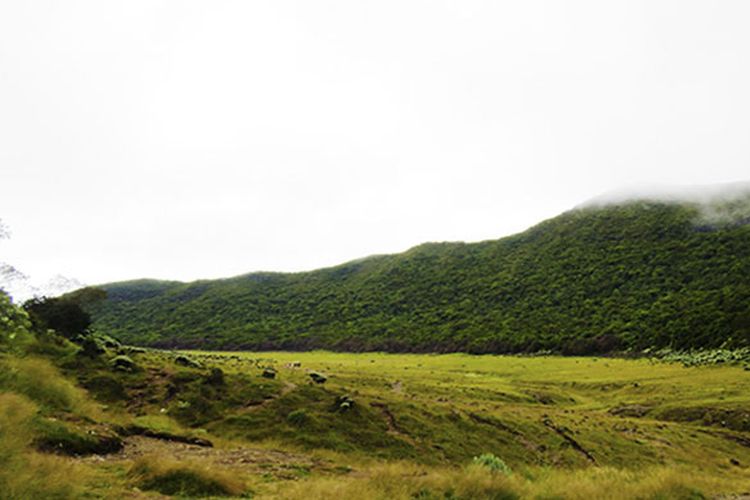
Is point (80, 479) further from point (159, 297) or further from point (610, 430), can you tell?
point (159, 297)

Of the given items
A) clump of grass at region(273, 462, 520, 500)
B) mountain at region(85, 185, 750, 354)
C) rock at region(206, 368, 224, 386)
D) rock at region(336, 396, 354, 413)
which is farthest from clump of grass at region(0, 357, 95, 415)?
mountain at region(85, 185, 750, 354)

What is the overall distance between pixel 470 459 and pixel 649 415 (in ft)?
72.6

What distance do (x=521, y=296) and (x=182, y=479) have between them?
3758 inches

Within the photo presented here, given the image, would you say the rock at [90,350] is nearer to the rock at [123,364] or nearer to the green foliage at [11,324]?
the rock at [123,364]

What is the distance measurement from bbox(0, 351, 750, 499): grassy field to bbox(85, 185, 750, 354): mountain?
115 ft

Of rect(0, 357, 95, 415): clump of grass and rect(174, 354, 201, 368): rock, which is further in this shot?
rect(174, 354, 201, 368): rock

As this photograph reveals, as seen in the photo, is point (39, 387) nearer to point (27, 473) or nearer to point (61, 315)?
point (27, 473)

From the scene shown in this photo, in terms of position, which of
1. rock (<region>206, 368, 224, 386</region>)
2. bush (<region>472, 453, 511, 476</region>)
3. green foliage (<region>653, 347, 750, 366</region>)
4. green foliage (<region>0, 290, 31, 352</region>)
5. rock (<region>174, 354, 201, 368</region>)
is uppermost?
green foliage (<region>0, 290, 31, 352</region>)

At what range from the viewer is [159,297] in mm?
153500

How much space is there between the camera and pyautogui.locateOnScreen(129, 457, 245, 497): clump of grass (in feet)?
37.0

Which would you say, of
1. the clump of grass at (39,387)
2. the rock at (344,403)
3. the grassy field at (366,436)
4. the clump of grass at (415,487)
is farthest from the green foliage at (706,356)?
the clump of grass at (39,387)

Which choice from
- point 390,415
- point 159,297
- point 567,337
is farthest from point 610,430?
point 159,297

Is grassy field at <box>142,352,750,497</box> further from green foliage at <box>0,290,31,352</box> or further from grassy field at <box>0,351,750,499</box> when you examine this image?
green foliage at <box>0,290,31,352</box>

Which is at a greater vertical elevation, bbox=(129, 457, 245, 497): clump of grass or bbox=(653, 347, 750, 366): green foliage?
bbox=(129, 457, 245, 497): clump of grass
